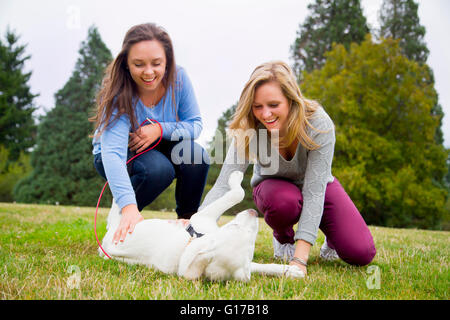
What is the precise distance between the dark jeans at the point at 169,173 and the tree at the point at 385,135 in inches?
417

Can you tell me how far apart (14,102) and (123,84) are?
79.1 ft

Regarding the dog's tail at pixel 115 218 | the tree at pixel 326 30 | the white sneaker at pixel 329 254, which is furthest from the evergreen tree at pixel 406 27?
the dog's tail at pixel 115 218

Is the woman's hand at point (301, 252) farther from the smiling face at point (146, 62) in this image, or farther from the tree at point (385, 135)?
the tree at point (385, 135)

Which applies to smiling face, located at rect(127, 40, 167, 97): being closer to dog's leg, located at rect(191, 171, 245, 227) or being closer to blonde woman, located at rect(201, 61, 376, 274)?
blonde woman, located at rect(201, 61, 376, 274)

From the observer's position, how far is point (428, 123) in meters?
14.0

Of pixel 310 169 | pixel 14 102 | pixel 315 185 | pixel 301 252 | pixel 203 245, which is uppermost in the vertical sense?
pixel 14 102

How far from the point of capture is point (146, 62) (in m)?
2.52

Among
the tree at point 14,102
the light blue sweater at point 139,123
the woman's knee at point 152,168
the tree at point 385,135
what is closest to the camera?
the light blue sweater at point 139,123

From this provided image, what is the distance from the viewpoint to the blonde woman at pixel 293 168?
2361mm

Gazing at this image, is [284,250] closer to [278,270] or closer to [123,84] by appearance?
[278,270]

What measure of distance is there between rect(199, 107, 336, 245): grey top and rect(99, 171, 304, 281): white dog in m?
0.27

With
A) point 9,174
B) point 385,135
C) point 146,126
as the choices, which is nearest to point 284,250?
point 146,126

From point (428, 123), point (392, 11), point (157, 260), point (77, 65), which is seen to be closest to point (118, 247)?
point (157, 260)

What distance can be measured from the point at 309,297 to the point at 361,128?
13.7m
